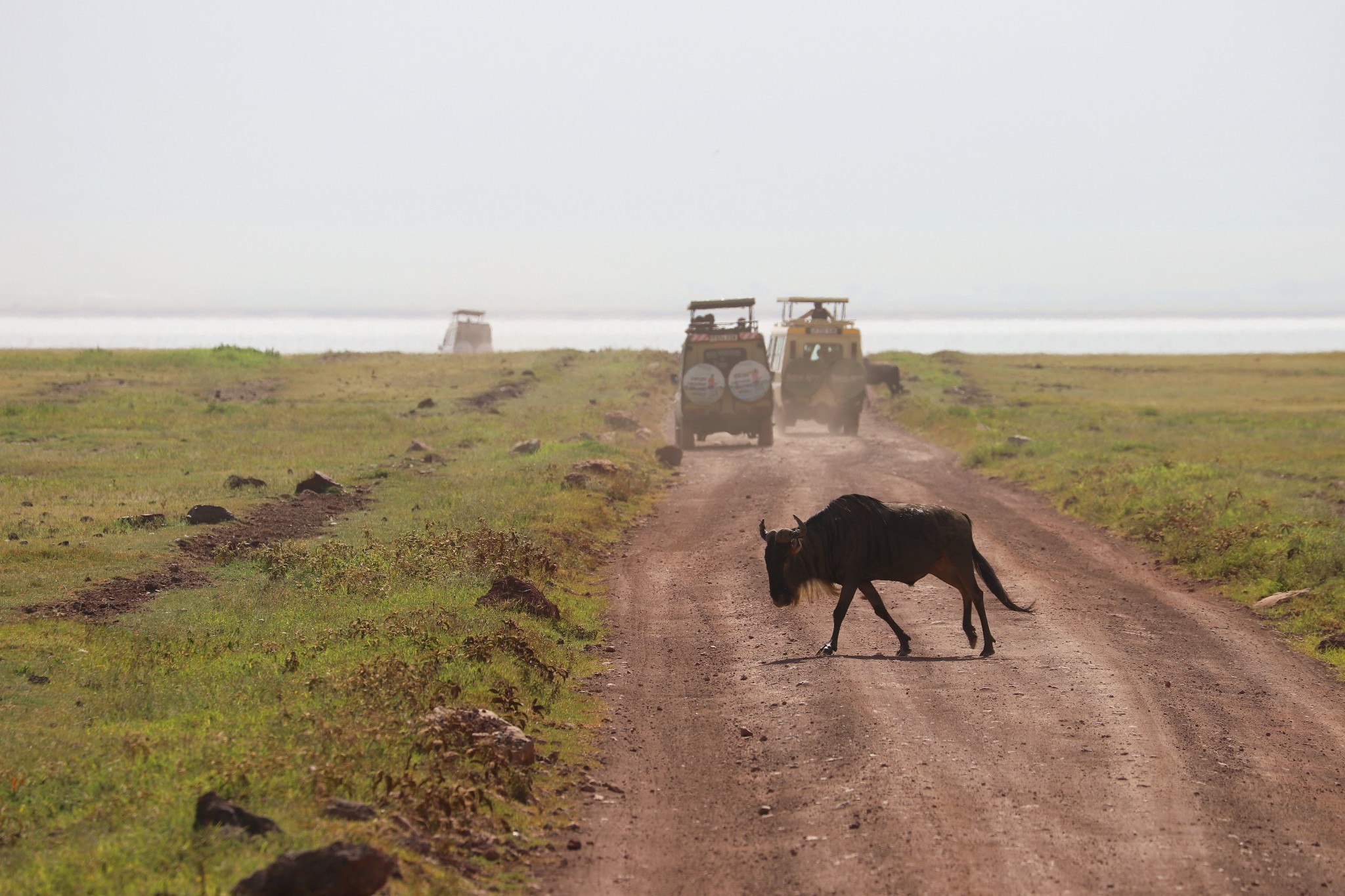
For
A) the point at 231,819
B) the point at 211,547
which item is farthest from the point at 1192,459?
the point at 231,819

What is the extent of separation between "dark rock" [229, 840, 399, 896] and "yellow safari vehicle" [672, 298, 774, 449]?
1121 inches

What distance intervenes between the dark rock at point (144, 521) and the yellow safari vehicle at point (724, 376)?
714 inches

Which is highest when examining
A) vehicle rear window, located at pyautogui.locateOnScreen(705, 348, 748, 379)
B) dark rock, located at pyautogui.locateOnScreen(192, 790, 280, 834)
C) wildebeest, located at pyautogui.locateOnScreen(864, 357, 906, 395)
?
vehicle rear window, located at pyautogui.locateOnScreen(705, 348, 748, 379)

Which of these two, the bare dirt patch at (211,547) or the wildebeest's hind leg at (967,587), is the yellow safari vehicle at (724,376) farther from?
the wildebeest's hind leg at (967,587)

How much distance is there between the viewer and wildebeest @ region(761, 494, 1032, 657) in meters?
12.5

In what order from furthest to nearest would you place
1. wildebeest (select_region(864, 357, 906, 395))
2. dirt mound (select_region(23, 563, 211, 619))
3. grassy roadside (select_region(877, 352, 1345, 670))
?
wildebeest (select_region(864, 357, 906, 395))
grassy roadside (select_region(877, 352, 1345, 670))
dirt mound (select_region(23, 563, 211, 619))

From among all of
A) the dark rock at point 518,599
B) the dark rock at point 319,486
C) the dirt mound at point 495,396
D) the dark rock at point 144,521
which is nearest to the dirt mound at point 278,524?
the dark rock at point 319,486

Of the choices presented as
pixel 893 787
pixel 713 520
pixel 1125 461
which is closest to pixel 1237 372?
pixel 1125 461

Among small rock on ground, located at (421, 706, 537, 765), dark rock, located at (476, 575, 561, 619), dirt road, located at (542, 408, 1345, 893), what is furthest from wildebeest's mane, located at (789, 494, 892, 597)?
small rock on ground, located at (421, 706, 537, 765)

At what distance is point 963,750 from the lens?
29.9ft

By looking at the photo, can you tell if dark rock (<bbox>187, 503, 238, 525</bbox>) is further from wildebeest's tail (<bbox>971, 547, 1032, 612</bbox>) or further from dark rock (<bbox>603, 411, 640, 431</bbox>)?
dark rock (<bbox>603, 411, 640, 431</bbox>)

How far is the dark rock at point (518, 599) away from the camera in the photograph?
1348 cm

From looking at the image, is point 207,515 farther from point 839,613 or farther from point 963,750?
point 963,750

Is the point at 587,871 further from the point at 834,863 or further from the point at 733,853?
the point at 834,863
